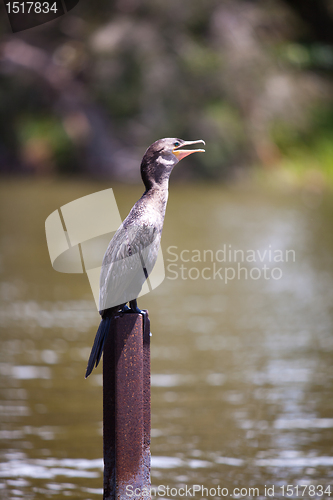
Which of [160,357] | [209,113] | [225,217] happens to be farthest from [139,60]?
[160,357]

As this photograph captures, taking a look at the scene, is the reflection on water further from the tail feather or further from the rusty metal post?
the tail feather

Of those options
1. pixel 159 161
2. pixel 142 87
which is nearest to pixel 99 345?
pixel 159 161

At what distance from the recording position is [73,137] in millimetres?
19109

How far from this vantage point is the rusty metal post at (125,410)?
8.16 feet

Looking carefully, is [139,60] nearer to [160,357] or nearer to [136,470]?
[160,357]

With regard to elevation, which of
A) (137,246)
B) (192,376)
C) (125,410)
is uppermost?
(192,376)

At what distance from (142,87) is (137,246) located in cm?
1643

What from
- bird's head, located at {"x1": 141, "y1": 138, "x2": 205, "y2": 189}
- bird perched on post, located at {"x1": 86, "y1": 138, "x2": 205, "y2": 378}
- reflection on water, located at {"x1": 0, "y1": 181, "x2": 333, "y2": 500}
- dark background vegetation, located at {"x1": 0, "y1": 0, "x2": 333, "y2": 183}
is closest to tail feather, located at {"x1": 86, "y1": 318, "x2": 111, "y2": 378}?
bird perched on post, located at {"x1": 86, "y1": 138, "x2": 205, "y2": 378}

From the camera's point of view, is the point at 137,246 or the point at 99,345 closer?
the point at 99,345

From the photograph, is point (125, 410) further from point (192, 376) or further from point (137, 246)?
point (192, 376)

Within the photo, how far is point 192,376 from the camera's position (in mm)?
4973

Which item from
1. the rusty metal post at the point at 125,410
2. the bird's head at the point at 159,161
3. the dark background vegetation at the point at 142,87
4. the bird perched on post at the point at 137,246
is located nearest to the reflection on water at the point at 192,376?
the rusty metal post at the point at 125,410

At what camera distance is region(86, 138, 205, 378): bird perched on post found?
257cm

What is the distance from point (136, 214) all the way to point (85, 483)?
5.05ft
